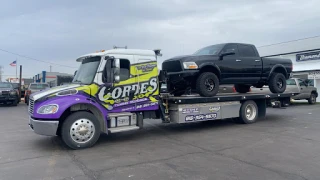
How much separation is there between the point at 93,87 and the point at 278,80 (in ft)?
25.8

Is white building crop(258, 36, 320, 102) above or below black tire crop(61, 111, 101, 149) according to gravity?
above

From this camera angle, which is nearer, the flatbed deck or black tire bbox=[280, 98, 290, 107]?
the flatbed deck

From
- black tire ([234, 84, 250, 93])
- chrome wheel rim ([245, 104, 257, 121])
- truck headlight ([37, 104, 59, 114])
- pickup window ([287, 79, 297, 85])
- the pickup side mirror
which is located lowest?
chrome wheel rim ([245, 104, 257, 121])

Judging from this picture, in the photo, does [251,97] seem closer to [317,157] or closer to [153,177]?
[317,157]

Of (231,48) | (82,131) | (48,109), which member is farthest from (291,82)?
(48,109)

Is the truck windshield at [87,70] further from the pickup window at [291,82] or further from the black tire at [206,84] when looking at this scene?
the pickup window at [291,82]

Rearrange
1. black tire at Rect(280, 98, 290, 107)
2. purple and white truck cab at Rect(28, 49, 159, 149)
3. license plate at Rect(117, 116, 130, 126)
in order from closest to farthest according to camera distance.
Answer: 1. purple and white truck cab at Rect(28, 49, 159, 149)
2. license plate at Rect(117, 116, 130, 126)
3. black tire at Rect(280, 98, 290, 107)

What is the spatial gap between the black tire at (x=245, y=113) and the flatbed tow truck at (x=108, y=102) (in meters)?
1.56

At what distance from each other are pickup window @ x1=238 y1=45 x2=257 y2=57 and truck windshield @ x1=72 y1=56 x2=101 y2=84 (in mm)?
5461

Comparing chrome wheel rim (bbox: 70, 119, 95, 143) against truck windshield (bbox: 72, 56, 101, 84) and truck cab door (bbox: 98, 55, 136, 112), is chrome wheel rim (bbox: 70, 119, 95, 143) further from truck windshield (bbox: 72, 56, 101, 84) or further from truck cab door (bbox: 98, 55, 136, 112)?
truck windshield (bbox: 72, 56, 101, 84)

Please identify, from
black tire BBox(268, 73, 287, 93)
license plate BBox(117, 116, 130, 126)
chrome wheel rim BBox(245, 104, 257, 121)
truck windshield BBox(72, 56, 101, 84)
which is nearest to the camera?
truck windshield BBox(72, 56, 101, 84)

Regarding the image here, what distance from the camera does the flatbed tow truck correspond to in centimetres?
655

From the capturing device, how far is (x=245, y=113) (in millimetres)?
10453

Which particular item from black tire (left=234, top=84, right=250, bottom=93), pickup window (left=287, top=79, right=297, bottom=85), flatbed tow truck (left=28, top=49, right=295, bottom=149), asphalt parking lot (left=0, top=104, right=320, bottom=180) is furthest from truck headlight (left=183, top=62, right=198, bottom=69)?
pickup window (left=287, top=79, right=297, bottom=85)
